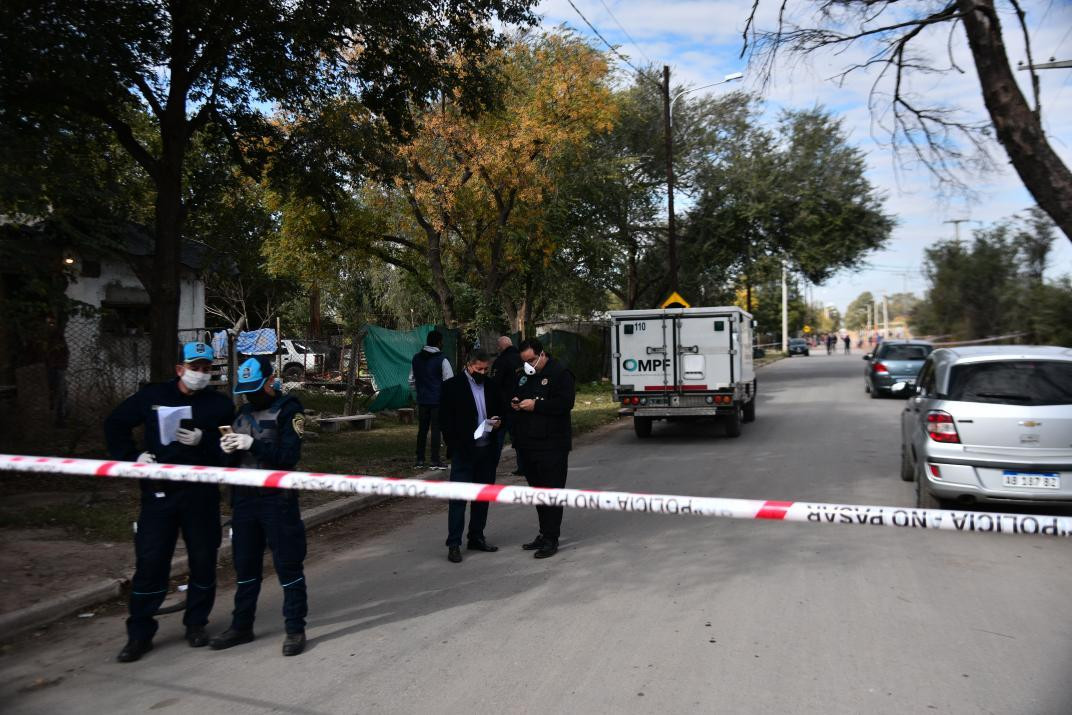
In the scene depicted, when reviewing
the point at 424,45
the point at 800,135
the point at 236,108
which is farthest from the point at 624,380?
the point at 800,135

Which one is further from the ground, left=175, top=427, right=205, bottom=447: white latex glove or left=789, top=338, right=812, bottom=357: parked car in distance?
left=789, top=338, right=812, bottom=357: parked car in distance

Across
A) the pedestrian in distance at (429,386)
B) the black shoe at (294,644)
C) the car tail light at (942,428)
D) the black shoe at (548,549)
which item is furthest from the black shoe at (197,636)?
the car tail light at (942,428)

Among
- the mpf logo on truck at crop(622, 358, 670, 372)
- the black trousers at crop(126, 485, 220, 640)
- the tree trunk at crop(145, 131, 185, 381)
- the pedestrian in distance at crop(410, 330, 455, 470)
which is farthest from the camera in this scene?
the mpf logo on truck at crop(622, 358, 670, 372)

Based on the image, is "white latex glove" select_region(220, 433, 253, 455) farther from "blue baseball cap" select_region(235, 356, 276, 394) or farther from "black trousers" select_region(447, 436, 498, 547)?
"black trousers" select_region(447, 436, 498, 547)

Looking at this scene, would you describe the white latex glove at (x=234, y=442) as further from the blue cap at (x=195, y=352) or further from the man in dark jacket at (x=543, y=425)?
the man in dark jacket at (x=543, y=425)

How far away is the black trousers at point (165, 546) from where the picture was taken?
4.57 meters

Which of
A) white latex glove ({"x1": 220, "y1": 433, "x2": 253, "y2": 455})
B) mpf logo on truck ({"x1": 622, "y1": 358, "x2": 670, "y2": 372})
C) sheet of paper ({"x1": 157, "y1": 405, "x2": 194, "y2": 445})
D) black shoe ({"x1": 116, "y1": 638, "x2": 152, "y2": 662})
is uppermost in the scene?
mpf logo on truck ({"x1": 622, "y1": 358, "x2": 670, "y2": 372})

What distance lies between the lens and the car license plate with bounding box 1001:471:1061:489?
6754 millimetres

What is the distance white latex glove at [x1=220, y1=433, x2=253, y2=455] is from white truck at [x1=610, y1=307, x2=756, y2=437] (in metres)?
9.96

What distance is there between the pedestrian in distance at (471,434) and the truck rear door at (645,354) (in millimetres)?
Result: 7424

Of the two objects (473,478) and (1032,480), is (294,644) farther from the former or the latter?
(1032,480)

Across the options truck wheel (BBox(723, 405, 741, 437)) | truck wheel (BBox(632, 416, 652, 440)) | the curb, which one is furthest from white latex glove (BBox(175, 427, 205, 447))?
truck wheel (BBox(723, 405, 741, 437))

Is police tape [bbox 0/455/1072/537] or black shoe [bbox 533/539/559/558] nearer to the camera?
police tape [bbox 0/455/1072/537]

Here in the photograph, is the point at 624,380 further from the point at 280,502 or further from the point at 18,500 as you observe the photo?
the point at 280,502
